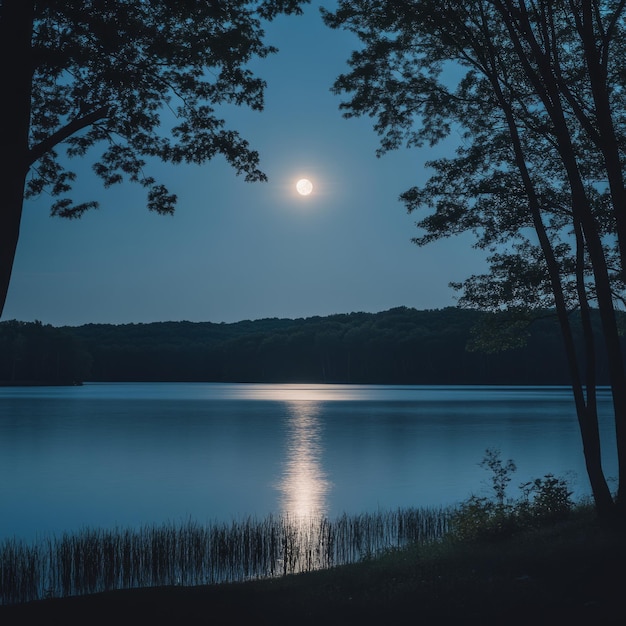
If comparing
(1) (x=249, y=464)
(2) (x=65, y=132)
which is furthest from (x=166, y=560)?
(1) (x=249, y=464)

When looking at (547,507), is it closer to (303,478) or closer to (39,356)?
(303,478)

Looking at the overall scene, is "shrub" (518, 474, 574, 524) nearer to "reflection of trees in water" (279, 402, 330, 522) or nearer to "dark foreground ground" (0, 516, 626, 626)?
"dark foreground ground" (0, 516, 626, 626)

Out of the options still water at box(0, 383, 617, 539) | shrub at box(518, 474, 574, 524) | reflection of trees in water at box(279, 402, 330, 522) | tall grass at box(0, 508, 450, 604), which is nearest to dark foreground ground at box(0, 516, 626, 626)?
shrub at box(518, 474, 574, 524)

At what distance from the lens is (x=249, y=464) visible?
134 ft

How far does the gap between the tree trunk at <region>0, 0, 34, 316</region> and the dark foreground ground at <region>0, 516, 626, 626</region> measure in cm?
431

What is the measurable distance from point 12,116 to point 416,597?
8.30 meters

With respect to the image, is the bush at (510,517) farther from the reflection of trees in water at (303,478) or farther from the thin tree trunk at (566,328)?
the reflection of trees in water at (303,478)

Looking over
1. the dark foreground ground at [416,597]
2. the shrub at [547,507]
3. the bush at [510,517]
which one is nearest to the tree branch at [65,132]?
the dark foreground ground at [416,597]

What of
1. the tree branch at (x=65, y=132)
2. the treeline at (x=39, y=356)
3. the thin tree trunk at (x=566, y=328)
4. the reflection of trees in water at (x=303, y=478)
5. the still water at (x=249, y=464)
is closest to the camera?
the tree branch at (x=65, y=132)

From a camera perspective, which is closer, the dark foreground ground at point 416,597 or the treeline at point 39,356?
the dark foreground ground at point 416,597

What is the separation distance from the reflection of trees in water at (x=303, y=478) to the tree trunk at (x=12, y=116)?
46.9 feet

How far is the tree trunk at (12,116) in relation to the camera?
940 cm

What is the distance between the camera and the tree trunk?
30.8 ft

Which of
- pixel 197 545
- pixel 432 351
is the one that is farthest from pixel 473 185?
pixel 432 351
